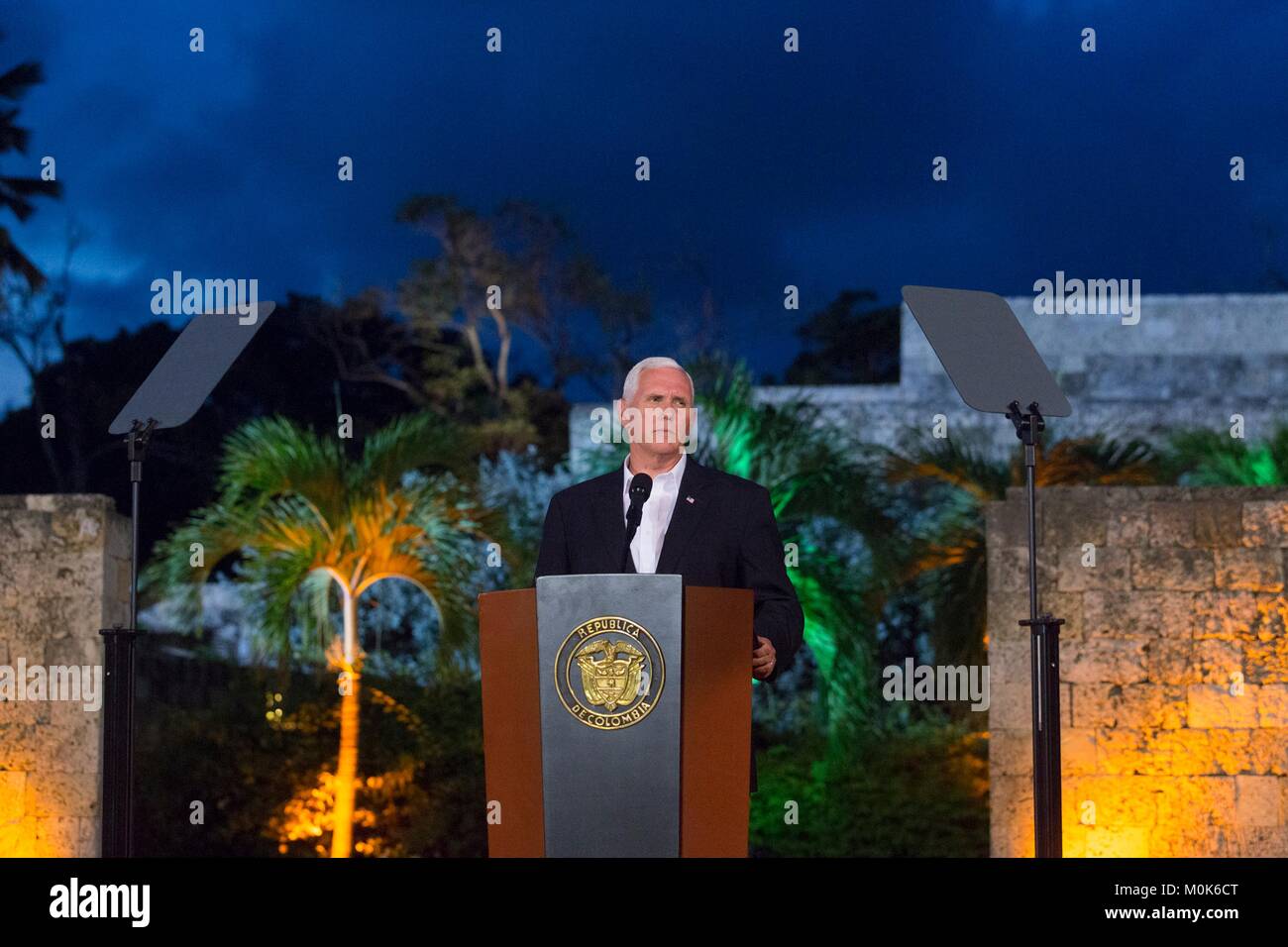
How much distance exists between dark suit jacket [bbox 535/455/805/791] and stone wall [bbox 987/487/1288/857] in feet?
10.7

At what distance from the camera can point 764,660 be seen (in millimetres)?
3082

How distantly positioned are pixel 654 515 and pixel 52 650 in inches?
162

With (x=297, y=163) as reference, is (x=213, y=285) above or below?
below

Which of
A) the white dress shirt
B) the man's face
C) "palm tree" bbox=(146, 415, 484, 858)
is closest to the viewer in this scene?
the man's face

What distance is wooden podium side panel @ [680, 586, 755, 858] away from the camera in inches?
108

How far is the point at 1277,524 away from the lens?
648 cm

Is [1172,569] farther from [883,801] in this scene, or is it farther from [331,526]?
[331,526]

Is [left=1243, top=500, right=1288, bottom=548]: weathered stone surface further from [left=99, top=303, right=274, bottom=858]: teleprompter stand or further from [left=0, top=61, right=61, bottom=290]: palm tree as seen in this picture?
[left=0, top=61, right=61, bottom=290]: palm tree

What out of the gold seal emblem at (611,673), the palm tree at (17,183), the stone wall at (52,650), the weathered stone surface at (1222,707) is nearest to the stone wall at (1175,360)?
the weathered stone surface at (1222,707)

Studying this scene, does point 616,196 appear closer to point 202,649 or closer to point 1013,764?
point 202,649

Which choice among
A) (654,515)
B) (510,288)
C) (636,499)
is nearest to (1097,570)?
(654,515)

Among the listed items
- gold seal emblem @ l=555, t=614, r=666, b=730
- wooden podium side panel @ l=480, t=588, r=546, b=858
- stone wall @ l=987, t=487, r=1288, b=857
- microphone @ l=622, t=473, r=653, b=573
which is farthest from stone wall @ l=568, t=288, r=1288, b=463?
gold seal emblem @ l=555, t=614, r=666, b=730

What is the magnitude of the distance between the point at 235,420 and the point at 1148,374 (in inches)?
397
